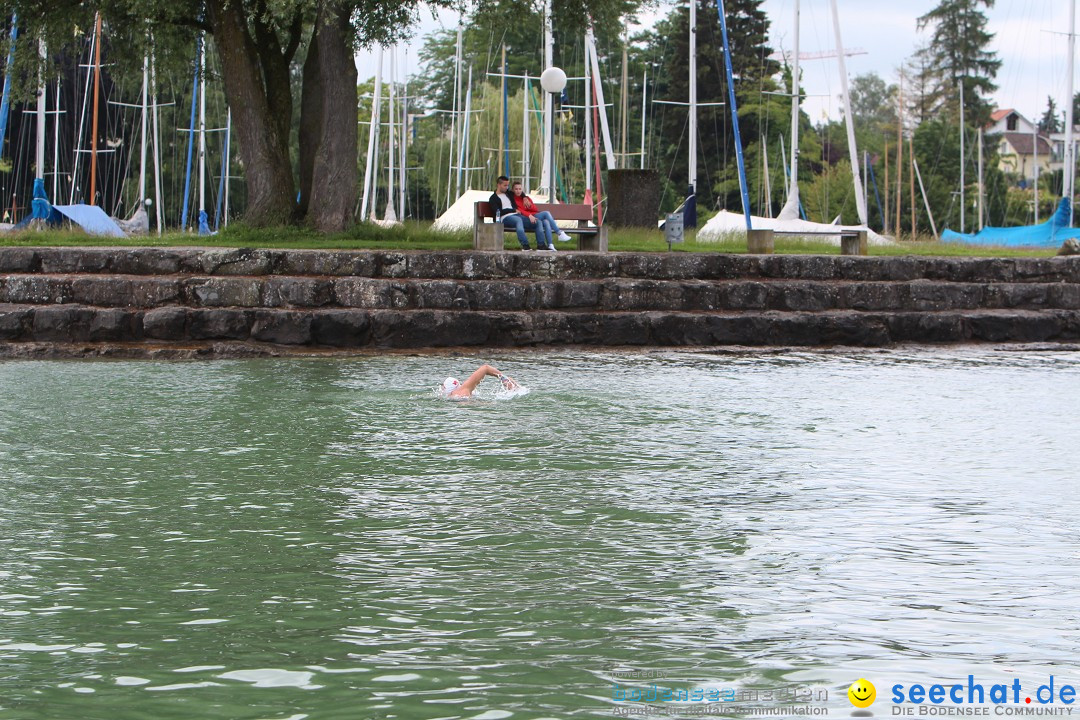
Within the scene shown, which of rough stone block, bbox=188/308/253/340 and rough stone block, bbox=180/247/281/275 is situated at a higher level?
rough stone block, bbox=180/247/281/275

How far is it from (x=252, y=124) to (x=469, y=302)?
618cm

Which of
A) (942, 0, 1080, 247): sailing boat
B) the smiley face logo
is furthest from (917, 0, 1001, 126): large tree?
the smiley face logo

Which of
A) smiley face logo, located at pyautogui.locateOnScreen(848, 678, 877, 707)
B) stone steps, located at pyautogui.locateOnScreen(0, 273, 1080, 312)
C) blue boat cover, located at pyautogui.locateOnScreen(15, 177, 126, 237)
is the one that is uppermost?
blue boat cover, located at pyautogui.locateOnScreen(15, 177, 126, 237)

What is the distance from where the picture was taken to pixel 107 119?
49344mm

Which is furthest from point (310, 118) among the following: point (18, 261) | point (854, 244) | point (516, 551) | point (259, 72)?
point (516, 551)

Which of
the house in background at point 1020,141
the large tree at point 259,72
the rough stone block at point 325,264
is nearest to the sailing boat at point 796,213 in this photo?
the large tree at point 259,72

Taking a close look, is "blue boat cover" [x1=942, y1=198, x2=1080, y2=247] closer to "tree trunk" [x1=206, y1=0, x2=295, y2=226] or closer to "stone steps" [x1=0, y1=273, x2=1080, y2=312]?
"stone steps" [x1=0, y1=273, x2=1080, y2=312]

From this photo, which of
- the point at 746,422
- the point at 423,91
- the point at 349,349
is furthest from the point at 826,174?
the point at 746,422

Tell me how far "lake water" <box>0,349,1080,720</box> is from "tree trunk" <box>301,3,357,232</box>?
9.54 meters

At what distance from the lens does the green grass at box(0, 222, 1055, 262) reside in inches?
803

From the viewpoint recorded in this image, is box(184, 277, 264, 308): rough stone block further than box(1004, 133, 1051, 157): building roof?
No

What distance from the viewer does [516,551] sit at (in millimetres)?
6551

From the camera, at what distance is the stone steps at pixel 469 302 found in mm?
17203

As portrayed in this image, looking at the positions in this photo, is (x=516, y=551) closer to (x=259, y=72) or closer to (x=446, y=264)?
(x=446, y=264)
